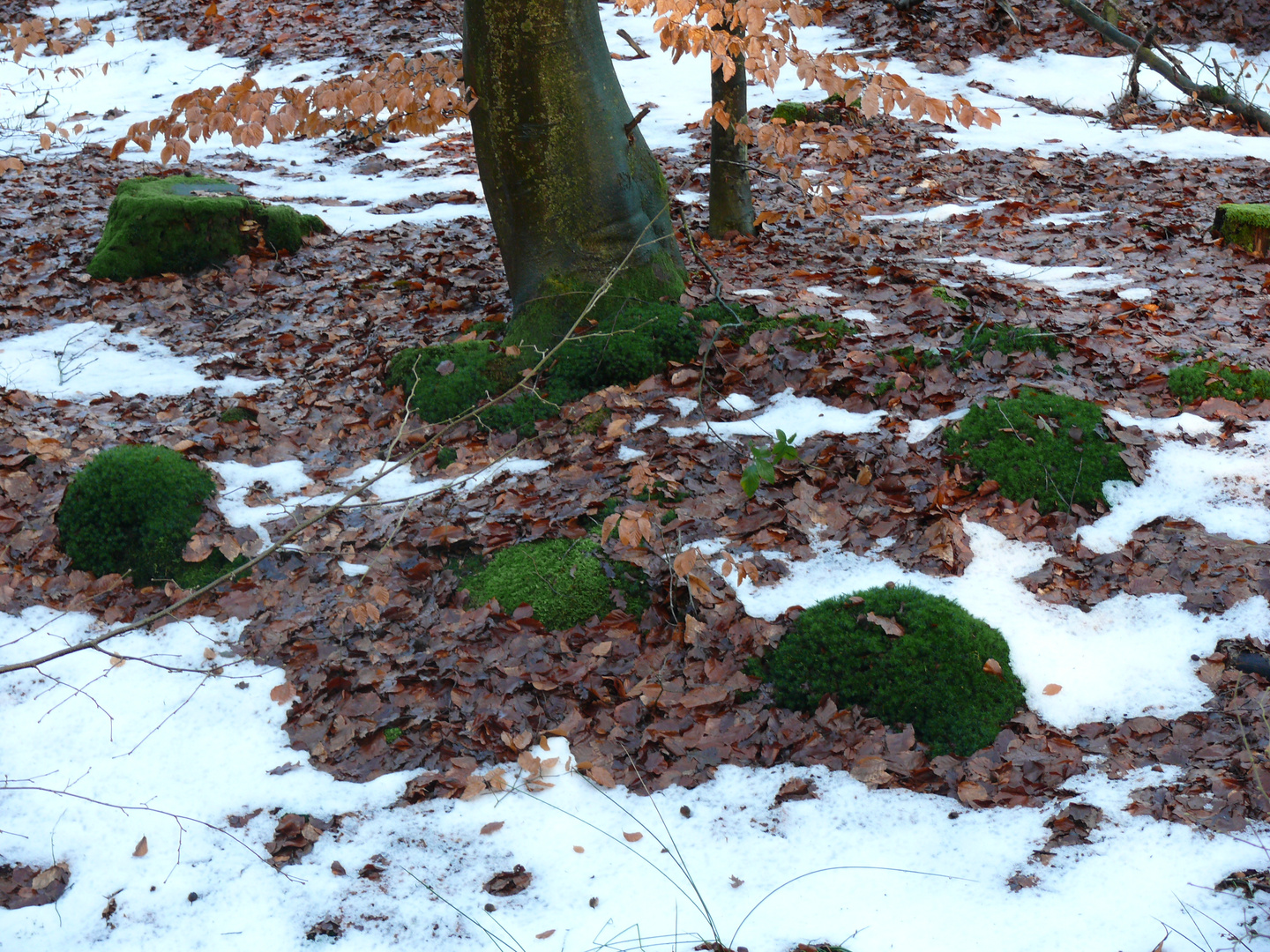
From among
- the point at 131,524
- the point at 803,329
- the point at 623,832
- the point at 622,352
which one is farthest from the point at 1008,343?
the point at 131,524

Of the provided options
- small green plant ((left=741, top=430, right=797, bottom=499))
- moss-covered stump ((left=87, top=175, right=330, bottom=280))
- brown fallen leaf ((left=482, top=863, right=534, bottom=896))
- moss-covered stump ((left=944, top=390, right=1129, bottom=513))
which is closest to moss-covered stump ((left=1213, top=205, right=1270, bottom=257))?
moss-covered stump ((left=944, top=390, right=1129, bottom=513))

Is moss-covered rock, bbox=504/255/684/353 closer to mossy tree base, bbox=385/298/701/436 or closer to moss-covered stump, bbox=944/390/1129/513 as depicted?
mossy tree base, bbox=385/298/701/436

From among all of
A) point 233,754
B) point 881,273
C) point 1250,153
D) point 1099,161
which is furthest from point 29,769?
point 1250,153

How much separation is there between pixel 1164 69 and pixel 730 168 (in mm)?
3048

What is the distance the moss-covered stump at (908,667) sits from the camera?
3236 mm

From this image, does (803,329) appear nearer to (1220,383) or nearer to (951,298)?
(951,298)

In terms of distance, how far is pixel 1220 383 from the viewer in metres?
4.52

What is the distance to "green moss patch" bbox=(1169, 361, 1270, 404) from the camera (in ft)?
14.7

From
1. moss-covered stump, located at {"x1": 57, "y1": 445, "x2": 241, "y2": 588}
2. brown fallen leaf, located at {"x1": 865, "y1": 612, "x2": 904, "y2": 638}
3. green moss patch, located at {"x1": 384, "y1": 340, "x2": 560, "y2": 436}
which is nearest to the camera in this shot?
brown fallen leaf, located at {"x1": 865, "y1": 612, "x2": 904, "y2": 638}

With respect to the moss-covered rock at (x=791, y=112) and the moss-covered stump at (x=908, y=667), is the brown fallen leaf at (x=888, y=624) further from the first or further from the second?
the moss-covered rock at (x=791, y=112)

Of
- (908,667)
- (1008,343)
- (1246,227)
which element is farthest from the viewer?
(1246,227)

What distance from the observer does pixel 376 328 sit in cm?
618

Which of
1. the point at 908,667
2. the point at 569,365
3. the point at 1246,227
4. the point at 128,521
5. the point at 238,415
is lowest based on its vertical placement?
the point at 908,667

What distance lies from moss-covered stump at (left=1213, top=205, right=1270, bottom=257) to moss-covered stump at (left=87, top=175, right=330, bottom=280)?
7324mm
